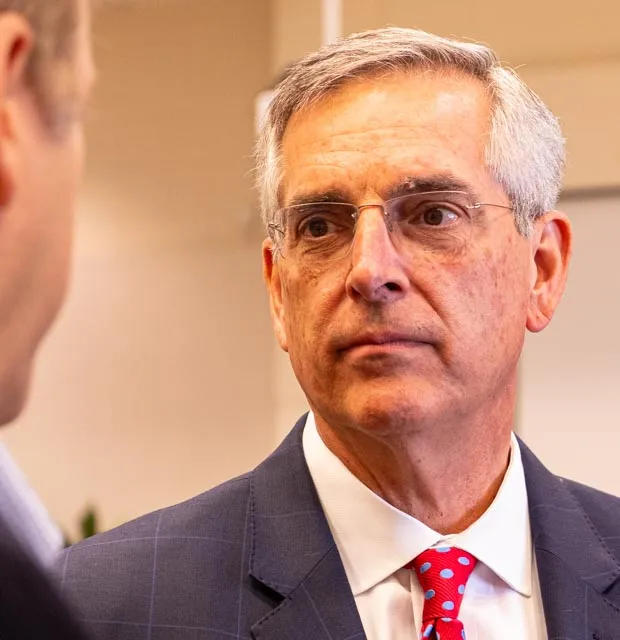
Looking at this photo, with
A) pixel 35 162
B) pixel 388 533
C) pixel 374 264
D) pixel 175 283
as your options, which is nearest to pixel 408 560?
pixel 388 533

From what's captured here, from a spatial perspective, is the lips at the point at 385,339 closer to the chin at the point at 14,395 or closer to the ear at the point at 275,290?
the ear at the point at 275,290

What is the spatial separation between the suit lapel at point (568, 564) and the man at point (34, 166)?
3.41ft

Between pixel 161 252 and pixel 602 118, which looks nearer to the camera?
pixel 602 118

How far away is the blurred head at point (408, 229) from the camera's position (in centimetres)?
139

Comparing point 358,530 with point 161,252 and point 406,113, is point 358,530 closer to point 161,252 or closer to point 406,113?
point 406,113

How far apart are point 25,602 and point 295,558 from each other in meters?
Result: 0.90

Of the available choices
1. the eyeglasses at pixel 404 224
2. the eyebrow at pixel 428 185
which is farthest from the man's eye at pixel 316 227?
the eyebrow at pixel 428 185

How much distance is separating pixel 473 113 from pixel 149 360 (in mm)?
3088

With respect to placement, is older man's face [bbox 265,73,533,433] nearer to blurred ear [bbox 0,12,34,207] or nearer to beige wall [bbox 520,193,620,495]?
blurred ear [bbox 0,12,34,207]

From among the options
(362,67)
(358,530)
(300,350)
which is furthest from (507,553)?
(362,67)

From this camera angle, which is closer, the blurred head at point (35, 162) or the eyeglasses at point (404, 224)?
the blurred head at point (35, 162)

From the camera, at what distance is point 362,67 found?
1.52 meters

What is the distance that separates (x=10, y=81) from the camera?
0.44 metres

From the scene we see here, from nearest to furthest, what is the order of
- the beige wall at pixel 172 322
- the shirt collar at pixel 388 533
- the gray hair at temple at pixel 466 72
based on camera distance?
1. the shirt collar at pixel 388 533
2. the gray hair at temple at pixel 466 72
3. the beige wall at pixel 172 322
